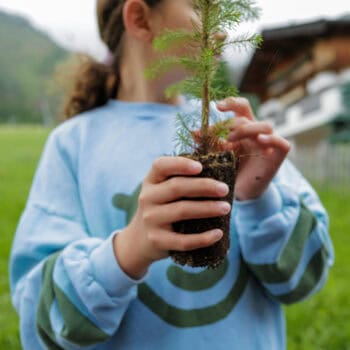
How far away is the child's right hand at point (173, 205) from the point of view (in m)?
0.82

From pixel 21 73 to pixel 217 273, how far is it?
6900 centimetres

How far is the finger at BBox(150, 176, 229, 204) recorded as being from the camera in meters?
0.81

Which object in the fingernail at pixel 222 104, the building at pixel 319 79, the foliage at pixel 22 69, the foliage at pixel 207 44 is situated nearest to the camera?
the foliage at pixel 207 44

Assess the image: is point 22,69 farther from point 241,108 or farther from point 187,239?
point 187,239

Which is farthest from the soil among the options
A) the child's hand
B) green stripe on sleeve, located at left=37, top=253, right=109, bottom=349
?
green stripe on sleeve, located at left=37, top=253, right=109, bottom=349

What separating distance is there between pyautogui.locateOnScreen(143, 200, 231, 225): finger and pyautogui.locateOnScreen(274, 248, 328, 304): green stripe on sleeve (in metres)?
0.57

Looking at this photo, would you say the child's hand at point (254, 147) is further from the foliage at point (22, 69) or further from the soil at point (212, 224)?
the foliage at point (22, 69)

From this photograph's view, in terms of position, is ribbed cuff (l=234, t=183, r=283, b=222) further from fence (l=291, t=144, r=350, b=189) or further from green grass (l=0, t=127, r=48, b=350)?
fence (l=291, t=144, r=350, b=189)

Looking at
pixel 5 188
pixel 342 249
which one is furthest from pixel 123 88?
pixel 5 188

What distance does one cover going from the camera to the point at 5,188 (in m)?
7.59

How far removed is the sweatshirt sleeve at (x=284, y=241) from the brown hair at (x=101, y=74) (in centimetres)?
54

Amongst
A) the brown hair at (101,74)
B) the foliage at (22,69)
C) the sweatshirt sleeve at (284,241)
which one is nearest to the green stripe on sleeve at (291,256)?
the sweatshirt sleeve at (284,241)

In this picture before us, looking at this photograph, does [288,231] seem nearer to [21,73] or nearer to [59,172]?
[59,172]

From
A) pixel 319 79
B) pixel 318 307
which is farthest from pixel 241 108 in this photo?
pixel 319 79
